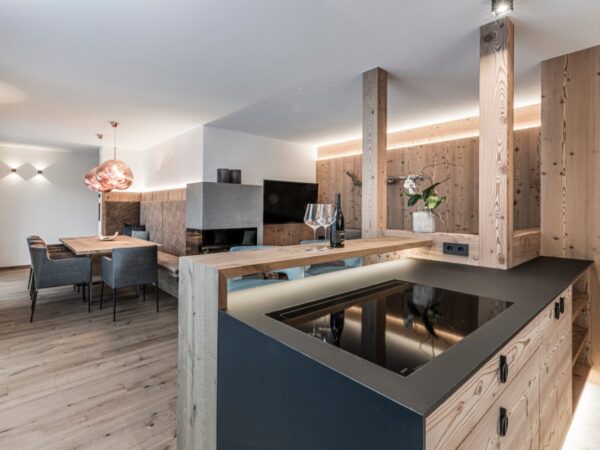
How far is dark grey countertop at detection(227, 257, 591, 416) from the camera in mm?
688

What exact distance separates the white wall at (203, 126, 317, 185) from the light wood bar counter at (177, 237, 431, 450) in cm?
375

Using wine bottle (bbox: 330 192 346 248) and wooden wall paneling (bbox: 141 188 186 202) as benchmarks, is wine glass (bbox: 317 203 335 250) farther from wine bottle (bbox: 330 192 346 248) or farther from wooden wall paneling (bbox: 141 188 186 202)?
wooden wall paneling (bbox: 141 188 186 202)

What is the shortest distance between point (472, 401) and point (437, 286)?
2.73ft

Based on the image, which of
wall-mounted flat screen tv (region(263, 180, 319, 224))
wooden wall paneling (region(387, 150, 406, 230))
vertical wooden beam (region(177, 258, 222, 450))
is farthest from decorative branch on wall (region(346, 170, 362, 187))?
vertical wooden beam (region(177, 258, 222, 450))

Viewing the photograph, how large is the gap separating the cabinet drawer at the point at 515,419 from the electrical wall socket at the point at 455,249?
954mm

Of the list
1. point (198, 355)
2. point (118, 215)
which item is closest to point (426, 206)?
point (198, 355)

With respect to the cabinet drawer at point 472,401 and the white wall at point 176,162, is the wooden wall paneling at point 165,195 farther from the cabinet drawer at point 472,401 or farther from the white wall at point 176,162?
the cabinet drawer at point 472,401

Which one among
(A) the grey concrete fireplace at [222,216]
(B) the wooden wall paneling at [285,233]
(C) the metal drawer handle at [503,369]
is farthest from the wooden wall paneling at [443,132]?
(C) the metal drawer handle at [503,369]

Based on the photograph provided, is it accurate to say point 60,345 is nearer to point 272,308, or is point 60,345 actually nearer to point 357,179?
point 272,308

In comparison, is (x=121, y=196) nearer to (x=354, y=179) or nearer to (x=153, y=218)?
(x=153, y=218)

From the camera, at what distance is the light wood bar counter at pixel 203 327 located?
45.7 inches

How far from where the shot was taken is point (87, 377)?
95.4 inches

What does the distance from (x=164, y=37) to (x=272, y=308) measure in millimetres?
2230

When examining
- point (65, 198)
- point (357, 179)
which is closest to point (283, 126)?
point (357, 179)
